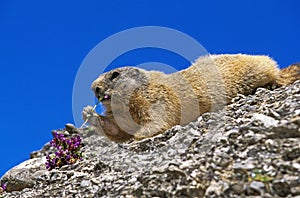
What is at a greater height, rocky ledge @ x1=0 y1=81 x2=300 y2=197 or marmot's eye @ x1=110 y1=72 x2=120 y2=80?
marmot's eye @ x1=110 y1=72 x2=120 y2=80

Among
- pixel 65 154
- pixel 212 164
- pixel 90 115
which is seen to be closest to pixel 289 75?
pixel 90 115

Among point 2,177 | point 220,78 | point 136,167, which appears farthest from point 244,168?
point 2,177

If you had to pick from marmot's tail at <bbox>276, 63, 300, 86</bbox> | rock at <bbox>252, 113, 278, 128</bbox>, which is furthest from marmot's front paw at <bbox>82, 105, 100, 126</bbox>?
rock at <bbox>252, 113, 278, 128</bbox>

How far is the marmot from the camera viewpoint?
941cm

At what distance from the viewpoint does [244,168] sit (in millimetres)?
4578

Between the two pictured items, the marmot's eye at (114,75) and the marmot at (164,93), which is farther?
the marmot's eye at (114,75)

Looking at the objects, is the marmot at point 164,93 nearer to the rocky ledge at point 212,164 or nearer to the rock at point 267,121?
the rocky ledge at point 212,164

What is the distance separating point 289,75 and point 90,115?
5.05 m

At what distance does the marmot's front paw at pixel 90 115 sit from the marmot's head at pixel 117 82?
0.50 meters

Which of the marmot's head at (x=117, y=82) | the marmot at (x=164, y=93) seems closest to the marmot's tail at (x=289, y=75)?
the marmot at (x=164, y=93)

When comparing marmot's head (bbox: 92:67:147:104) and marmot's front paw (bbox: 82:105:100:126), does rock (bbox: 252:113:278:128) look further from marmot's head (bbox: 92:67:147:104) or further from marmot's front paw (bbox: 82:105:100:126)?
marmot's front paw (bbox: 82:105:100:126)

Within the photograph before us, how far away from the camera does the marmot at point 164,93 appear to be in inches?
370

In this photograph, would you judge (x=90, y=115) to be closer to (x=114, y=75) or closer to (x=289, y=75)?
(x=114, y=75)

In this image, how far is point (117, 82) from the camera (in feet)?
31.7
